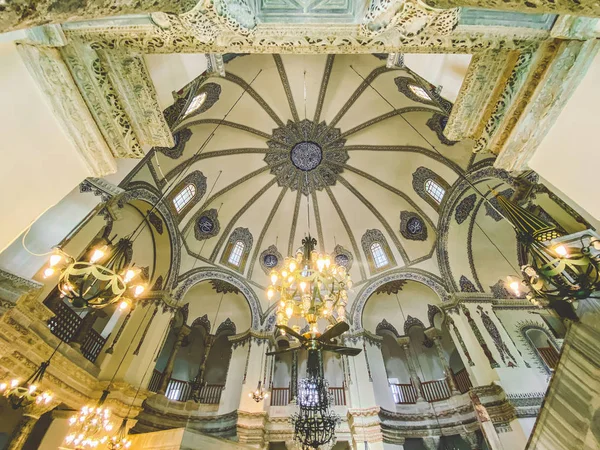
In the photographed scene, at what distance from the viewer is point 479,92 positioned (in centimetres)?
331

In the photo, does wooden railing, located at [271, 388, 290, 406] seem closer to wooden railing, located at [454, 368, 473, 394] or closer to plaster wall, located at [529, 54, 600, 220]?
wooden railing, located at [454, 368, 473, 394]

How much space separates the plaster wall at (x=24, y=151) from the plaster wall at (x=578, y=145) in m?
5.31

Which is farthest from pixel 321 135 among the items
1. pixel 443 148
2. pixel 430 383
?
pixel 430 383

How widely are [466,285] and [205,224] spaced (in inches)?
422

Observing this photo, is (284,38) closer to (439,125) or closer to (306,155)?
(439,125)

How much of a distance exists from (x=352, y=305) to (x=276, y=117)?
882cm

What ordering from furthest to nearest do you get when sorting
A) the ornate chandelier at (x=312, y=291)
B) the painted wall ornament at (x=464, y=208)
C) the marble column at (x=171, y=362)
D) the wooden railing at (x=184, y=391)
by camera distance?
1. the wooden railing at (x=184, y=391)
2. the marble column at (x=171, y=362)
3. the painted wall ornament at (x=464, y=208)
4. the ornate chandelier at (x=312, y=291)

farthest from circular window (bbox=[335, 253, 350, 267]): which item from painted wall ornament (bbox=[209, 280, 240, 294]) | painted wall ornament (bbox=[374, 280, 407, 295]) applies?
painted wall ornament (bbox=[209, 280, 240, 294])

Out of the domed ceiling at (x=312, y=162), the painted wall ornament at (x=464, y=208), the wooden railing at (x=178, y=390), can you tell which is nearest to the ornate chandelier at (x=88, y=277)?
the domed ceiling at (x=312, y=162)

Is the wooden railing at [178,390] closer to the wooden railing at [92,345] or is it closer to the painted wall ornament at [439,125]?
the wooden railing at [92,345]

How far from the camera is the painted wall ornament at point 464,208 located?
9516mm

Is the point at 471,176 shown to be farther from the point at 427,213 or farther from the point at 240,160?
the point at 240,160

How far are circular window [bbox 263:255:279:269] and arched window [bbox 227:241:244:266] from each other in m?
1.19

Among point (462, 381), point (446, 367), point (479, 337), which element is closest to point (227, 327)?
point (446, 367)
